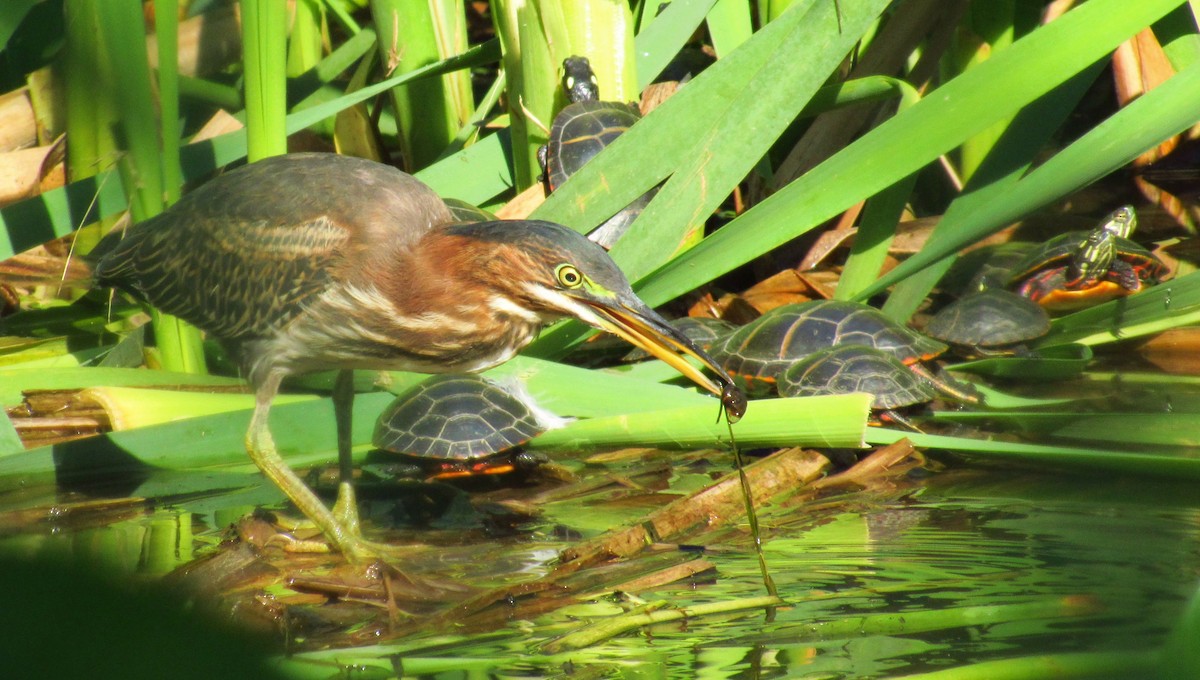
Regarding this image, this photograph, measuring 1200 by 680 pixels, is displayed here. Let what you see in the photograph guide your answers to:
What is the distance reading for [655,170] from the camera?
4.73 m

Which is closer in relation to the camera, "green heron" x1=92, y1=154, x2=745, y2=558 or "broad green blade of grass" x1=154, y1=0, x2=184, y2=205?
"green heron" x1=92, y1=154, x2=745, y2=558

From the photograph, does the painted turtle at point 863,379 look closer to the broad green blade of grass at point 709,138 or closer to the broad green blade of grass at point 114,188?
the broad green blade of grass at point 709,138

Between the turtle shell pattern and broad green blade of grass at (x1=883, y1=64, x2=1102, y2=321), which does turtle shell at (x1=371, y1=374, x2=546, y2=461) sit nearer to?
broad green blade of grass at (x1=883, y1=64, x2=1102, y2=321)

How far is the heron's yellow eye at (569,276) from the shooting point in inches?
124

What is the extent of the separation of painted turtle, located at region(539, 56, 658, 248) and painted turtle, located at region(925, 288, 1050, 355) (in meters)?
1.65

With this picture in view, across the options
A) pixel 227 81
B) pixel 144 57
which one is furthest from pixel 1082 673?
pixel 227 81

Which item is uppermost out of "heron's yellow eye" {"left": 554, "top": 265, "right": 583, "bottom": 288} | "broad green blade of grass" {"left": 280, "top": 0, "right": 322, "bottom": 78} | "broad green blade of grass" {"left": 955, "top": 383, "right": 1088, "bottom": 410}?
"broad green blade of grass" {"left": 280, "top": 0, "right": 322, "bottom": 78}

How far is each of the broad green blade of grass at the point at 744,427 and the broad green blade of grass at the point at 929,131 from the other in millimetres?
706

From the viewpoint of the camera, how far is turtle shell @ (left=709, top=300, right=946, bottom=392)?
5.30 meters

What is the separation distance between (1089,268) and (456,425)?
342cm

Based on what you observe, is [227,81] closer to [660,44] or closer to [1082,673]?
[660,44]

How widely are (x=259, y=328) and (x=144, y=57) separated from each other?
3.88 ft

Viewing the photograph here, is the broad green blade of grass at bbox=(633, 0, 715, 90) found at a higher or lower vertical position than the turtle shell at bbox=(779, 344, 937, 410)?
higher

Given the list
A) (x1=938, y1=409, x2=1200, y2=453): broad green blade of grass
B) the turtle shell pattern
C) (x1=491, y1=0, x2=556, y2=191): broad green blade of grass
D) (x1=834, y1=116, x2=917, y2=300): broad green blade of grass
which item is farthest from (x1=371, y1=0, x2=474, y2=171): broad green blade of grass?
(x1=938, y1=409, x2=1200, y2=453): broad green blade of grass
